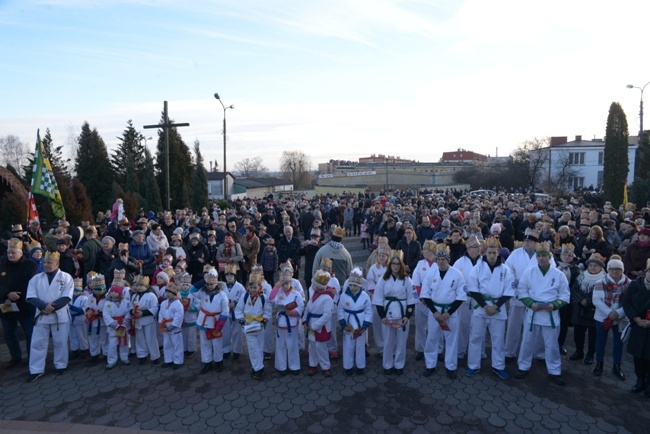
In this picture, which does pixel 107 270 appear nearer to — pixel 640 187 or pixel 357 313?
pixel 357 313

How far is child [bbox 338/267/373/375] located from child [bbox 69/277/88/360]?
421 cm

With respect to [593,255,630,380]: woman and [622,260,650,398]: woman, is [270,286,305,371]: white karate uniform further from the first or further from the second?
[622,260,650,398]: woman

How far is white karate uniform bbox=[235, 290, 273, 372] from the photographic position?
621cm

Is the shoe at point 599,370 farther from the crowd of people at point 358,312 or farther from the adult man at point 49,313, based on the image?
the adult man at point 49,313

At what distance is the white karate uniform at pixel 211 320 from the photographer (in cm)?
648

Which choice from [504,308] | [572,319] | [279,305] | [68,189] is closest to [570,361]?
[572,319]

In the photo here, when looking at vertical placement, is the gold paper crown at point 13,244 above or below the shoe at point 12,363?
above

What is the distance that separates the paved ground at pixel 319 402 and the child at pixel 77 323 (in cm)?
63

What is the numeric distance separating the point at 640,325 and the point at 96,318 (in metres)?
7.69

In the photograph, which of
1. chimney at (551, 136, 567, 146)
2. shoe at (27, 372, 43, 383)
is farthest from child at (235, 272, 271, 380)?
chimney at (551, 136, 567, 146)

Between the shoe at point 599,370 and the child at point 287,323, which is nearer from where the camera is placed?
the shoe at point 599,370

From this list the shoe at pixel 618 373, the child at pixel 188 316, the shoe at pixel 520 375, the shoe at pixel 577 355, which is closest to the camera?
the shoe at pixel 618 373

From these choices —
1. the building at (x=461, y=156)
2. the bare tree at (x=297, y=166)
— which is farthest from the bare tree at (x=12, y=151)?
the building at (x=461, y=156)

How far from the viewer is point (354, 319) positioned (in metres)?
6.20
